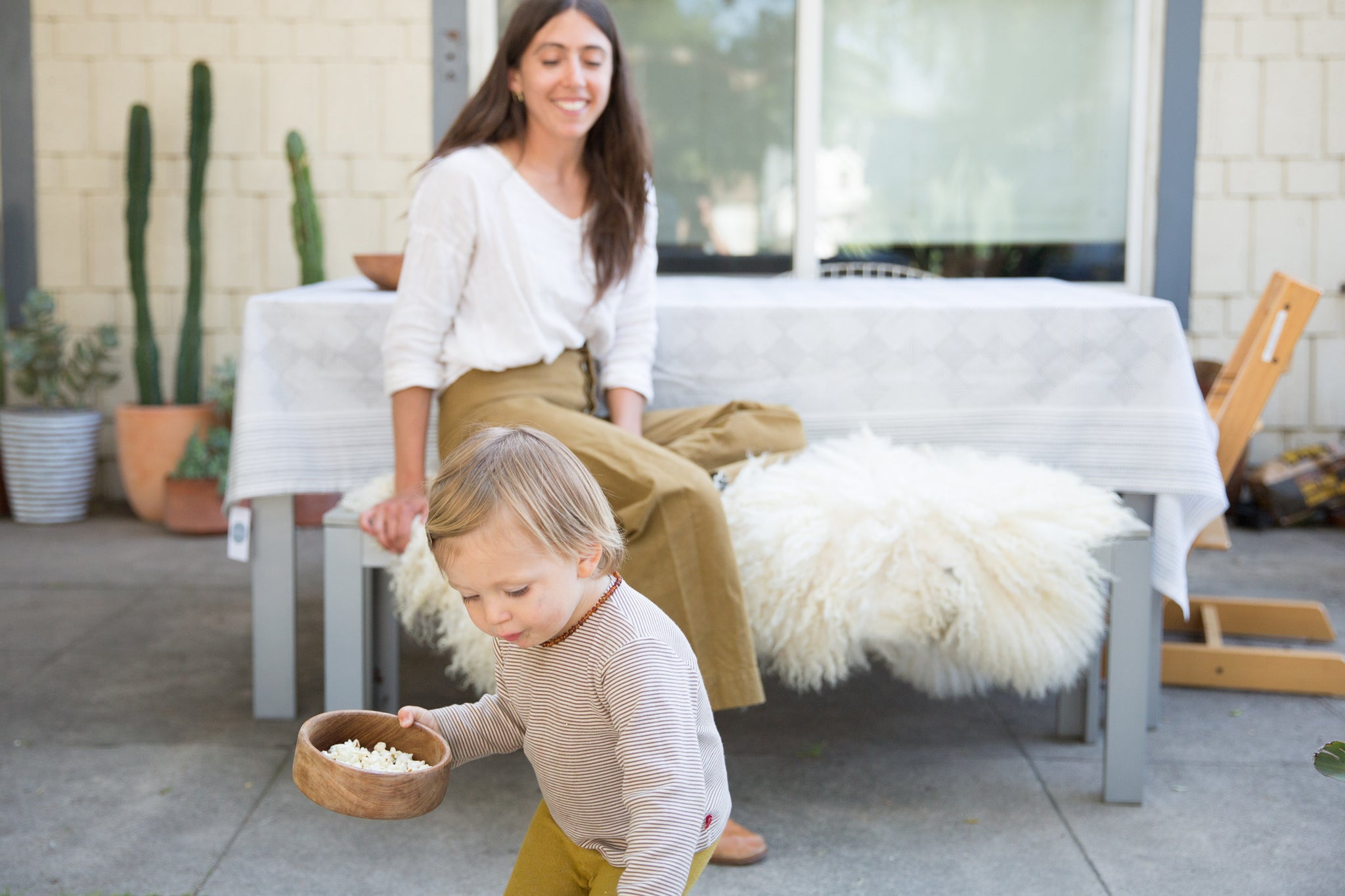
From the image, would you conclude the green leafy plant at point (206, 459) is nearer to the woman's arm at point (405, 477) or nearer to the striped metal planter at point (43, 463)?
the striped metal planter at point (43, 463)

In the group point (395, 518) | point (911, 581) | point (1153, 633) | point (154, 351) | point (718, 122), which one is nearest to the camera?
point (911, 581)

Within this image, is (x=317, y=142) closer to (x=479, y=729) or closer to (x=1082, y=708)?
(x=1082, y=708)

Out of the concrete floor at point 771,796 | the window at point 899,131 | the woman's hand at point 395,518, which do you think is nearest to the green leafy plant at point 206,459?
the concrete floor at point 771,796

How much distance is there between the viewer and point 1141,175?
474cm

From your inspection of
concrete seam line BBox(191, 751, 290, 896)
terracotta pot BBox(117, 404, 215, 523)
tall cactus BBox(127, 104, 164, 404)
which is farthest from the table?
tall cactus BBox(127, 104, 164, 404)

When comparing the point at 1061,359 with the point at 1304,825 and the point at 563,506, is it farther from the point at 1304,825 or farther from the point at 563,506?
the point at 563,506

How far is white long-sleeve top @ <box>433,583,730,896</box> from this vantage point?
115 cm

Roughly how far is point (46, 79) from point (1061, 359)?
12.6 feet

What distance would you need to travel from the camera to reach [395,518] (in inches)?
84.8

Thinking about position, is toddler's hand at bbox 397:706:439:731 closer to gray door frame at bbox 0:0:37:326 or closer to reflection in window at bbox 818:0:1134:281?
reflection in window at bbox 818:0:1134:281

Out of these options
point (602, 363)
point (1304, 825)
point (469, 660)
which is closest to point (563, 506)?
point (469, 660)

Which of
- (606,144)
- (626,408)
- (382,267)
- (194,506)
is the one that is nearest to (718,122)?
(194,506)

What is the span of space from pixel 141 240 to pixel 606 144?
2748mm

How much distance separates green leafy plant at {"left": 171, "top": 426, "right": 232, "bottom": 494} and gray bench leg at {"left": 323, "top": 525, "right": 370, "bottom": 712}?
2103mm
